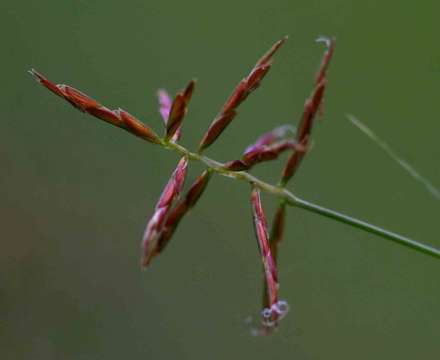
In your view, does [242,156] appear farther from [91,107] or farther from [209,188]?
[209,188]

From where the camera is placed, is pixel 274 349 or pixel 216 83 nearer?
pixel 274 349

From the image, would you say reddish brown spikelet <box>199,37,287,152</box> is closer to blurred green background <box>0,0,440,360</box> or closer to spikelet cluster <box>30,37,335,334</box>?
spikelet cluster <box>30,37,335,334</box>

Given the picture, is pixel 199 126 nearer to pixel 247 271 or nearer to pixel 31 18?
pixel 247 271

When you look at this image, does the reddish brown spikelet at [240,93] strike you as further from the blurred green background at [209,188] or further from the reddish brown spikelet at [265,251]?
the blurred green background at [209,188]

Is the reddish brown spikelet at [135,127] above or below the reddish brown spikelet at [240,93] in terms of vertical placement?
below

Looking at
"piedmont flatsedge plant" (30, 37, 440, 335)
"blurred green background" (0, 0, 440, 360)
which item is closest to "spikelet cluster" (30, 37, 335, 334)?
"piedmont flatsedge plant" (30, 37, 440, 335)

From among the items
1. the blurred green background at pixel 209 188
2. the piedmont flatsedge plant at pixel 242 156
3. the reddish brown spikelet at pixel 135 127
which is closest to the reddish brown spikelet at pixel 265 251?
the piedmont flatsedge plant at pixel 242 156

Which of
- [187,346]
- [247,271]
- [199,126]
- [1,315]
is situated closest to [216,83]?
[199,126]
